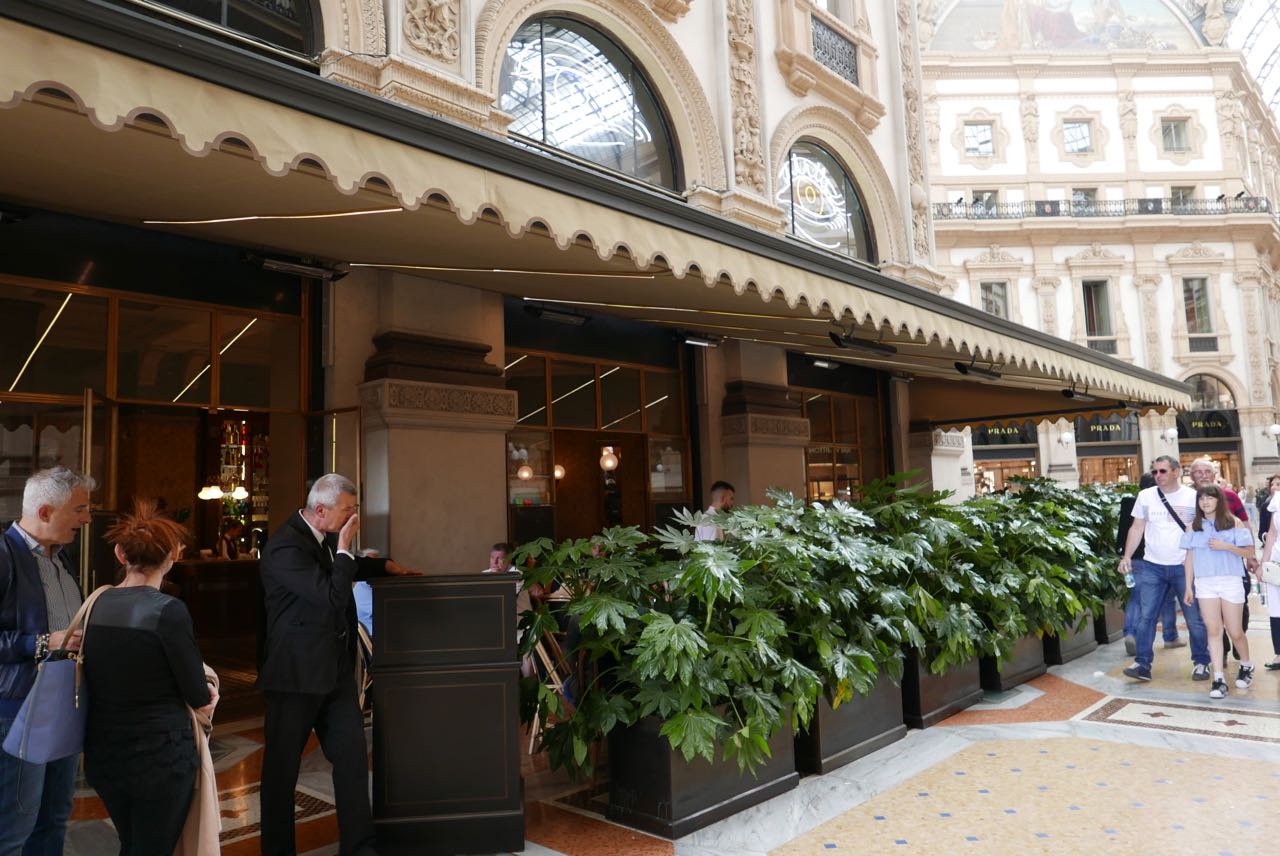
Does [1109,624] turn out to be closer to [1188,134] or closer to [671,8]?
[671,8]

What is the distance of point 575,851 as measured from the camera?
408 centimetres

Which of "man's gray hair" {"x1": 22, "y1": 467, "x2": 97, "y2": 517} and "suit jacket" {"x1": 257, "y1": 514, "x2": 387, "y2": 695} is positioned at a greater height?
"man's gray hair" {"x1": 22, "y1": 467, "x2": 97, "y2": 517}

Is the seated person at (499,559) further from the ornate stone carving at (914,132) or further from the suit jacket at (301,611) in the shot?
the ornate stone carving at (914,132)

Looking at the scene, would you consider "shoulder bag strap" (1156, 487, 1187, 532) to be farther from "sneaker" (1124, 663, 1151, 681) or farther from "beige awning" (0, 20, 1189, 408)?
"beige awning" (0, 20, 1189, 408)

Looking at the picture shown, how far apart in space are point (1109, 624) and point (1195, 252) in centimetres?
3317

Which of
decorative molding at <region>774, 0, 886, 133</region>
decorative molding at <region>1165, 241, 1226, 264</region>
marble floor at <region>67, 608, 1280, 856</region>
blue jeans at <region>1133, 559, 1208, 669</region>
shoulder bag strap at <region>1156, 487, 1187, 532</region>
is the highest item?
decorative molding at <region>1165, 241, 1226, 264</region>

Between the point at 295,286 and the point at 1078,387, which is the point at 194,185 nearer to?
the point at 295,286

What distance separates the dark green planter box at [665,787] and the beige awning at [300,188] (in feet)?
7.85

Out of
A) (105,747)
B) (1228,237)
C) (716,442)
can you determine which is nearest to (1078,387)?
(716,442)

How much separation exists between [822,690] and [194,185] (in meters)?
4.21

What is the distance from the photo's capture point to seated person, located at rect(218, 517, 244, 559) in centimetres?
1140

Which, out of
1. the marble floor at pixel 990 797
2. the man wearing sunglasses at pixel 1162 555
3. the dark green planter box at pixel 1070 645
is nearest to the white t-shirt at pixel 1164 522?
the man wearing sunglasses at pixel 1162 555

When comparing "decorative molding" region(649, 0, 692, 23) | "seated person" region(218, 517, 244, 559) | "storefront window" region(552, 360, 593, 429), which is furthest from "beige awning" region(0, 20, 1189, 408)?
"seated person" region(218, 517, 244, 559)

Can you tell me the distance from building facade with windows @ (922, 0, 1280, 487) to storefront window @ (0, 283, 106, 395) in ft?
110
